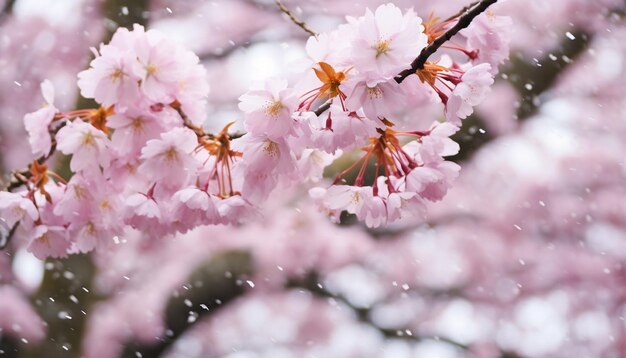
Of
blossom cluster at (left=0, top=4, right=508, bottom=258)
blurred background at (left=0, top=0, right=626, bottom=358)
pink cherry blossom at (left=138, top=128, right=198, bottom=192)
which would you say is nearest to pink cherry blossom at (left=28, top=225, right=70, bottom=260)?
blossom cluster at (left=0, top=4, right=508, bottom=258)

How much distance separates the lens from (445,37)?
0.91 meters

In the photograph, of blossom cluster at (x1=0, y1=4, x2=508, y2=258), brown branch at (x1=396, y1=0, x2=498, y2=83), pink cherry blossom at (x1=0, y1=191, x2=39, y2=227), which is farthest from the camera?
pink cherry blossom at (x1=0, y1=191, x2=39, y2=227)

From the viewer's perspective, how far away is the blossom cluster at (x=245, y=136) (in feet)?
3.35

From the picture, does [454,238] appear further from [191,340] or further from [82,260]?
[82,260]

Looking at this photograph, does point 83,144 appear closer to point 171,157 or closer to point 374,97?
point 171,157

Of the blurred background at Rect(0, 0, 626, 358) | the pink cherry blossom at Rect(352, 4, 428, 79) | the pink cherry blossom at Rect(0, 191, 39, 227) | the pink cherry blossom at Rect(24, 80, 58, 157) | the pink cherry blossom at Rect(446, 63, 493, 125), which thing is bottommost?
the blurred background at Rect(0, 0, 626, 358)

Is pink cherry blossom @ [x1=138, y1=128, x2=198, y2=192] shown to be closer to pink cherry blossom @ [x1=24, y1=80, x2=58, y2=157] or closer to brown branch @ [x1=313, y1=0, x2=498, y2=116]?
pink cherry blossom @ [x1=24, y1=80, x2=58, y2=157]

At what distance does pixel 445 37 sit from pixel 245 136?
36cm

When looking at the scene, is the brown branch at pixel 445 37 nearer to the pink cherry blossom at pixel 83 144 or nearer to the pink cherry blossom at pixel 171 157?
the pink cherry blossom at pixel 171 157

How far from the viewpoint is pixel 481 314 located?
5582 mm

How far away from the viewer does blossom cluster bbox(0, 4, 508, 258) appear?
1022 millimetres

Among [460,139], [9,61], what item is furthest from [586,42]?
[9,61]

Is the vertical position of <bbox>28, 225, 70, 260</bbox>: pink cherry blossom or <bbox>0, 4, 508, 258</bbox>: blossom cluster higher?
<bbox>0, 4, 508, 258</bbox>: blossom cluster

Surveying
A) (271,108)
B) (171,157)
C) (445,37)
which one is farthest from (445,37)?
(171,157)
